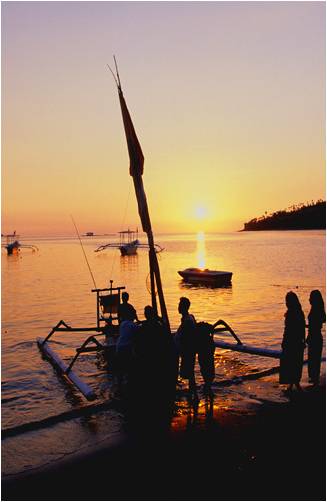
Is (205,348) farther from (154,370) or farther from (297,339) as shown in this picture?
(297,339)

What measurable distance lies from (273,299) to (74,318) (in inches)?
621

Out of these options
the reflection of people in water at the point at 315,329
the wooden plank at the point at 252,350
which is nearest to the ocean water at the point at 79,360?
the wooden plank at the point at 252,350

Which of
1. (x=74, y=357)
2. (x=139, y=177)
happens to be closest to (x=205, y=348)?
(x=139, y=177)

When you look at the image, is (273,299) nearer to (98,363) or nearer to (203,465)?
(98,363)

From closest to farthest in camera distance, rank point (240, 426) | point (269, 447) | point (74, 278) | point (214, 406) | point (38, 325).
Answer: point (269, 447) → point (240, 426) → point (214, 406) → point (38, 325) → point (74, 278)

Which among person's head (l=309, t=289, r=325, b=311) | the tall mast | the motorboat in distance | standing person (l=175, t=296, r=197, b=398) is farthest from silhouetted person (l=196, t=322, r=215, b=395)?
the motorboat in distance

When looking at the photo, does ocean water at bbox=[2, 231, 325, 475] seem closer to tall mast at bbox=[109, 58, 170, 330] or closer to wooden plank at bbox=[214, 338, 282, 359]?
wooden plank at bbox=[214, 338, 282, 359]

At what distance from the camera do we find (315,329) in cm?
998

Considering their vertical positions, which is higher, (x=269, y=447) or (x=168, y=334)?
(x=168, y=334)

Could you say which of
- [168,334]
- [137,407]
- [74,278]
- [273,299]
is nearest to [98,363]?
[137,407]

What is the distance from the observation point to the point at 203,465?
269 inches

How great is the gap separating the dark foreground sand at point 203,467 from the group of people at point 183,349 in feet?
3.57

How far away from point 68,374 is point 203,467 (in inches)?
259

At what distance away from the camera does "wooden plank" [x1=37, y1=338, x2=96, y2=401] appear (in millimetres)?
10133
